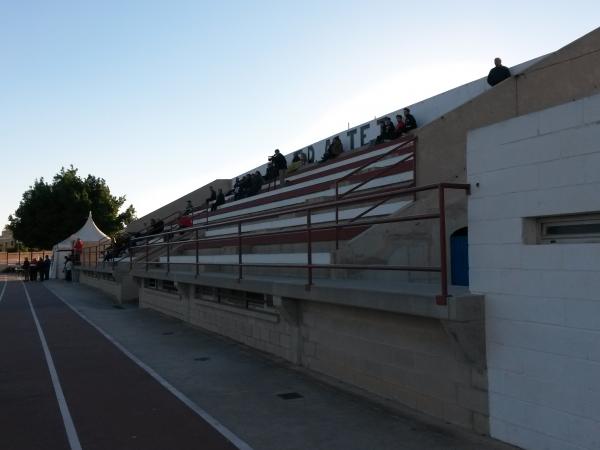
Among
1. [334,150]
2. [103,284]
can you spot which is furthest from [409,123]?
[103,284]

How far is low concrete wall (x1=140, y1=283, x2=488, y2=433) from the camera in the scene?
514 centimetres

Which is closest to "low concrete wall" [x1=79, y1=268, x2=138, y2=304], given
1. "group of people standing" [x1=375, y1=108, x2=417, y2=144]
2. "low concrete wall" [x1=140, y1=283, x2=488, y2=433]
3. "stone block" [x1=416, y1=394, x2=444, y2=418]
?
"group of people standing" [x1=375, y1=108, x2=417, y2=144]

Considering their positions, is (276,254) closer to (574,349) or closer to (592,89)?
(592,89)

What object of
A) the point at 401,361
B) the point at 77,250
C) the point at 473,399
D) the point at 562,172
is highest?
the point at 562,172

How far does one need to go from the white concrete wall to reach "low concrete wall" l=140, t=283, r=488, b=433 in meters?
0.32

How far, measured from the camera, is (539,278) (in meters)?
4.43

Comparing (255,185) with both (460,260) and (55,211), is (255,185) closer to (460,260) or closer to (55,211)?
(460,260)

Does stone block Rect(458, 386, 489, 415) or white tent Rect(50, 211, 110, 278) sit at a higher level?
white tent Rect(50, 211, 110, 278)

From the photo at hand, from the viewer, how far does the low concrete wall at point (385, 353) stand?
5.14 meters

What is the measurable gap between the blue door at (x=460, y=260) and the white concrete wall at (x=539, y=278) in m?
0.99

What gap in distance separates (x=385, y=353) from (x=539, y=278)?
2.24 meters

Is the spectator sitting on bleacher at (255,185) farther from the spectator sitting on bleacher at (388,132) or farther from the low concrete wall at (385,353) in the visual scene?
the low concrete wall at (385,353)

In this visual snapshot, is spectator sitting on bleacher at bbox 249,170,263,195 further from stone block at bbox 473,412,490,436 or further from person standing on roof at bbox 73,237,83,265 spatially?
person standing on roof at bbox 73,237,83,265

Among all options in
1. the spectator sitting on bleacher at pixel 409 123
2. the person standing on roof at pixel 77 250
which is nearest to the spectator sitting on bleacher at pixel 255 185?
the spectator sitting on bleacher at pixel 409 123
